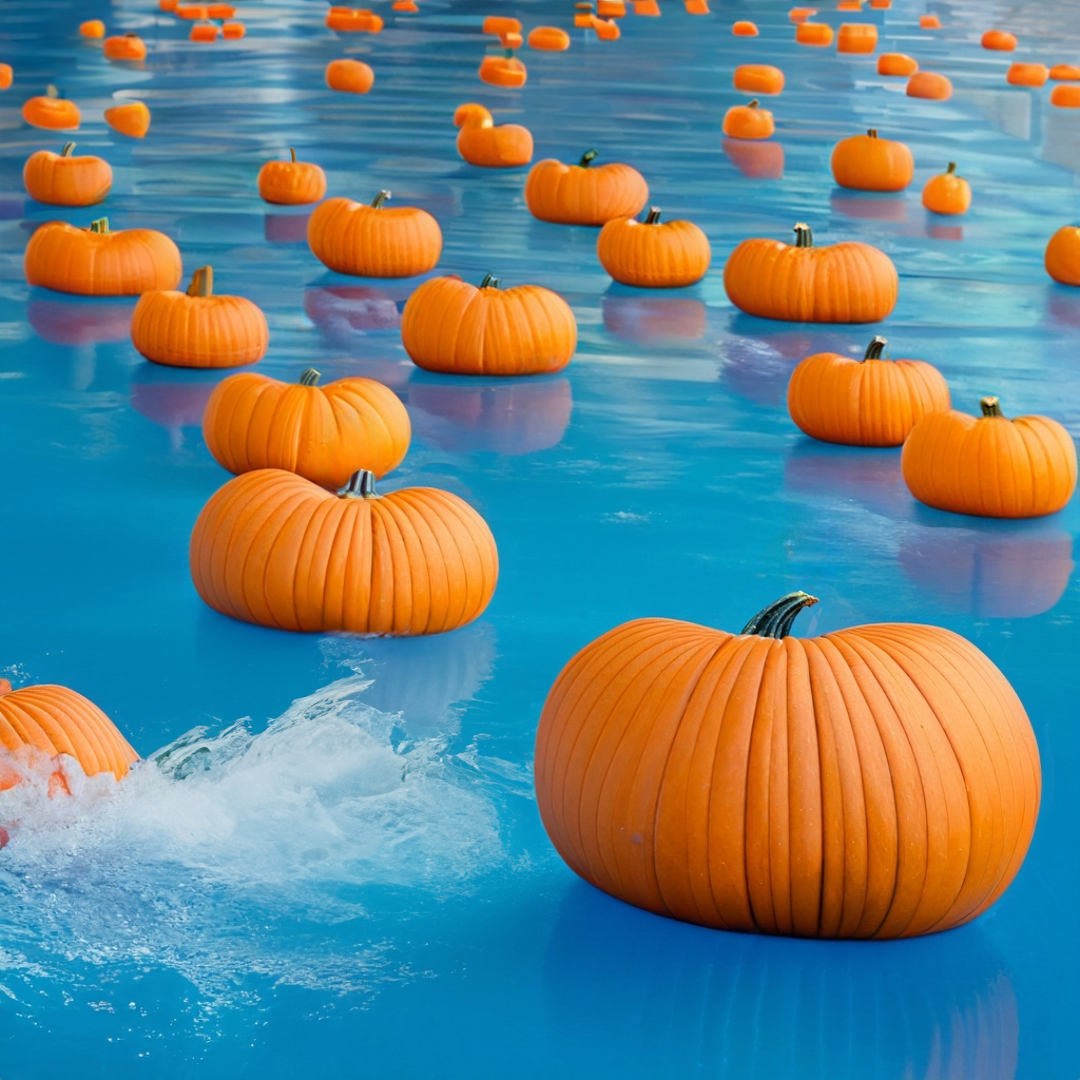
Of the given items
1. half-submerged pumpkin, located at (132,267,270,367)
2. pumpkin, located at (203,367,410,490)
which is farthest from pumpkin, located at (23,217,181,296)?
pumpkin, located at (203,367,410,490)

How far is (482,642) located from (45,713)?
1.76 m

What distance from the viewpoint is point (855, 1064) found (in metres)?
3.61

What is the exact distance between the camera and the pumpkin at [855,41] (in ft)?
87.6

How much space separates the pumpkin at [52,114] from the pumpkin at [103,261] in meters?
6.96

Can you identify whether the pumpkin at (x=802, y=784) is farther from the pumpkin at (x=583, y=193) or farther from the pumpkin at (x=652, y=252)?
the pumpkin at (x=583, y=193)

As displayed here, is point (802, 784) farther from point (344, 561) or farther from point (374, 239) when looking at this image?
point (374, 239)

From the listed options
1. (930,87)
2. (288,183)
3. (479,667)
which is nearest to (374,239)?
(288,183)

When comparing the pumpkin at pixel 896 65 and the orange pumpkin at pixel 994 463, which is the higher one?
the pumpkin at pixel 896 65

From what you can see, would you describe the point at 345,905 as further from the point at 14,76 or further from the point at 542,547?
the point at 14,76

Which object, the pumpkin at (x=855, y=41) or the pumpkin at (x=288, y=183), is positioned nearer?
the pumpkin at (x=288, y=183)

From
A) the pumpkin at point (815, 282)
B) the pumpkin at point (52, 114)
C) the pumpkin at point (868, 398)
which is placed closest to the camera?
the pumpkin at point (868, 398)

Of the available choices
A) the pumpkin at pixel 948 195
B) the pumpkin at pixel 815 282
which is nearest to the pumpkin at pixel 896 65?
the pumpkin at pixel 948 195

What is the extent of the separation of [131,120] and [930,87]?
1000 cm

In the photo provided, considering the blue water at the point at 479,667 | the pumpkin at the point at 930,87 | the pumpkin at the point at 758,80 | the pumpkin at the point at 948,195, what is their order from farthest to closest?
1. the pumpkin at the point at 930,87
2. the pumpkin at the point at 758,80
3. the pumpkin at the point at 948,195
4. the blue water at the point at 479,667
